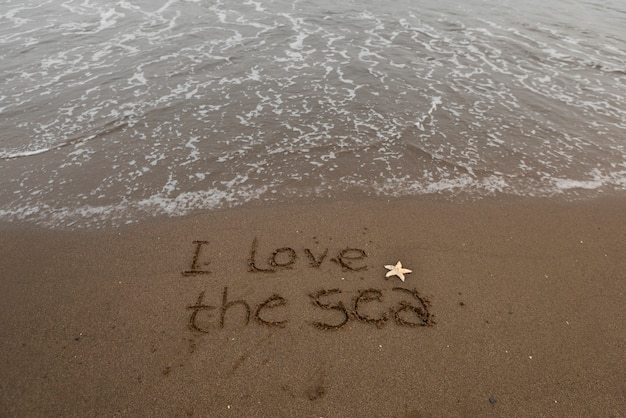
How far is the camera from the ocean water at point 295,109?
7043 mm

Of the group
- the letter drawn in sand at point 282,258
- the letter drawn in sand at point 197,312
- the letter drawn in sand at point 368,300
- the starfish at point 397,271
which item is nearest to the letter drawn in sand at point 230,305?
the letter drawn in sand at point 197,312

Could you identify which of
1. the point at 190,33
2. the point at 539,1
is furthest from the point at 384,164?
the point at 539,1

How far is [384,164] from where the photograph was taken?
300 inches

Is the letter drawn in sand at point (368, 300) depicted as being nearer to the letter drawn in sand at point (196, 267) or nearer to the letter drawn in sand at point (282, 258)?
the letter drawn in sand at point (282, 258)

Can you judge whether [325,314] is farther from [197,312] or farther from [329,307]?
[197,312]

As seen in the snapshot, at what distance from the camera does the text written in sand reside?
15.9 ft

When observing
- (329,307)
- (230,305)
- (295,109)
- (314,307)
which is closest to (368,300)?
(329,307)

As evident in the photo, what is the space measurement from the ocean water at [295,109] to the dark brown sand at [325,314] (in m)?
0.74

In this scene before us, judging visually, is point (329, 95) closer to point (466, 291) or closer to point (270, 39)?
point (270, 39)

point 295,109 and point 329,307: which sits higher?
point 295,109

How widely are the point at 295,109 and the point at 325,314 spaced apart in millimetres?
5718

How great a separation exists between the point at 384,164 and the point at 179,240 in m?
3.95

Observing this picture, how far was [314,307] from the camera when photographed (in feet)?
16.5

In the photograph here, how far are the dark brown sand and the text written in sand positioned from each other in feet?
0.06
